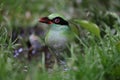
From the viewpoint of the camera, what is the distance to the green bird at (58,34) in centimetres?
434

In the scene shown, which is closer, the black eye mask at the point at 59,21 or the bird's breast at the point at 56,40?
the bird's breast at the point at 56,40

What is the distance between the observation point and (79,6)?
6.71 metres

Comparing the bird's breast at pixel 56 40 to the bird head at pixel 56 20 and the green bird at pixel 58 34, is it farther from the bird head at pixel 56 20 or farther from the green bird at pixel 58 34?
the bird head at pixel 56 20

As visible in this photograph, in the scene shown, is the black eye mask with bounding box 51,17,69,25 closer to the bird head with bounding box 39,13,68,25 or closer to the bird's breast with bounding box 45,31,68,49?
the bird head with bounding box 39,13,68,25

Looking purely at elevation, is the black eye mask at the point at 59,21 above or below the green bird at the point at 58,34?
above

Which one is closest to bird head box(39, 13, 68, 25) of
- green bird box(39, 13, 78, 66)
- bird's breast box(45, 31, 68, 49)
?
green bird box(39, 13, 78, 66)

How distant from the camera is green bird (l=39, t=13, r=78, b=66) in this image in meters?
4.34

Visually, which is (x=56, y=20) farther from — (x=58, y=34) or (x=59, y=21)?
(x=58, y=34)

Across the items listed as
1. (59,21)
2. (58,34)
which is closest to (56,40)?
(58,34)

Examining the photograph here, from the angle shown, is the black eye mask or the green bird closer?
the green bird

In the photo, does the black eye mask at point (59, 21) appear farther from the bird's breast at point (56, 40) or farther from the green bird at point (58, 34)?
the bird's breast at point (56, 40)

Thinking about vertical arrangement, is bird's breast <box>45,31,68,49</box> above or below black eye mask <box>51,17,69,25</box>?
below

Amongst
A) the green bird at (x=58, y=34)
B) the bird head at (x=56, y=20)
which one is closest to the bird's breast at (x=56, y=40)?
the green bird at (x=58, y=34)

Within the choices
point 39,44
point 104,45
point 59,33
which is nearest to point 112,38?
point 104,45
